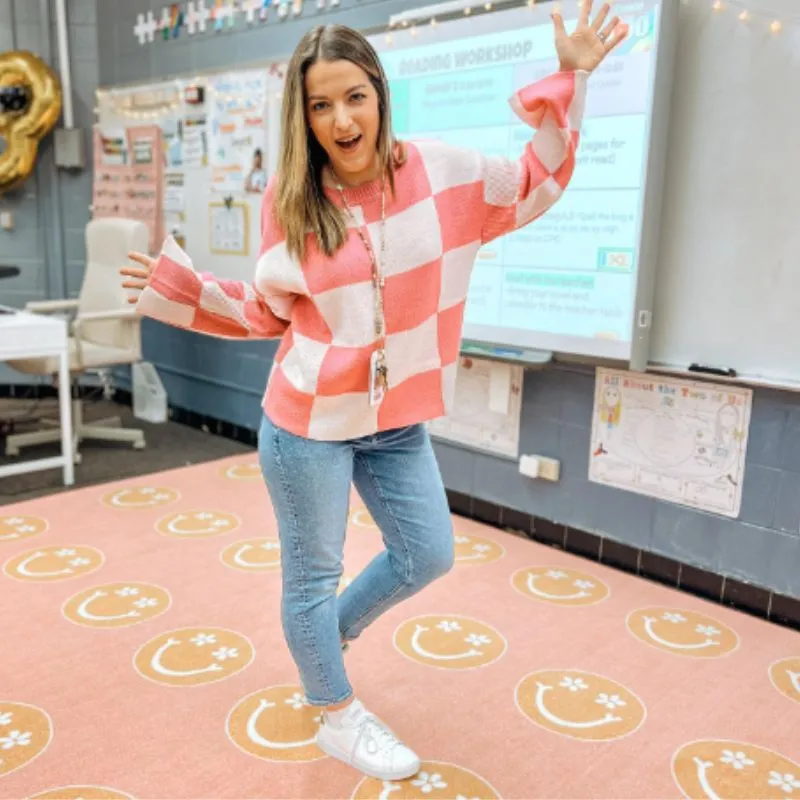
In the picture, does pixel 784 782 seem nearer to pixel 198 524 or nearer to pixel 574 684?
pixel 574 684

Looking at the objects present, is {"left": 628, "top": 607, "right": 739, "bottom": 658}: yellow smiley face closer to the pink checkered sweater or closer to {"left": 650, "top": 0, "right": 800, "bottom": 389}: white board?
{"left": 650, "top": 0, "right": 800, "bottom": 389}: white board

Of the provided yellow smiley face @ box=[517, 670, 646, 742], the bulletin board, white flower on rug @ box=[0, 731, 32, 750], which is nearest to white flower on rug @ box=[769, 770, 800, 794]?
yellow smiley face @ box=[517, 670, 646, 742]

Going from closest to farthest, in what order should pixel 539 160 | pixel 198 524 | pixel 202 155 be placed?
pixel 539 160 < pixel 198 524 < pixel 202 155

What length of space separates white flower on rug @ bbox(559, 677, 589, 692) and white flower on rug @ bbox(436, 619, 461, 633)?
0.33 metres

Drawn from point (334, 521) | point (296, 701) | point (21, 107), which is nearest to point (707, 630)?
point (296, 701)

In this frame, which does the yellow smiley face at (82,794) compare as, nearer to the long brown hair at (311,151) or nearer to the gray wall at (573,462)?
the long brown hair at (311,151)

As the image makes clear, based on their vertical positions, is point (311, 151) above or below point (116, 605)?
above

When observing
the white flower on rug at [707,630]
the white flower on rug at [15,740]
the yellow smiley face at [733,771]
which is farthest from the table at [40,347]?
the yellow smiley face at [733,771]

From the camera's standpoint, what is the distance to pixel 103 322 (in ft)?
12.4

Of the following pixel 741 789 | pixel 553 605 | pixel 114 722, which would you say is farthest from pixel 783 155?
pixel 114 722

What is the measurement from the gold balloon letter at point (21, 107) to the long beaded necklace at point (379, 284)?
3.75m

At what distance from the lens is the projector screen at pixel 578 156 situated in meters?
2.16

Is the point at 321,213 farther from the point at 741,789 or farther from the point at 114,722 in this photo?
the point at 741,789

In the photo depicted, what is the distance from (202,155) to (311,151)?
290 centimetres
